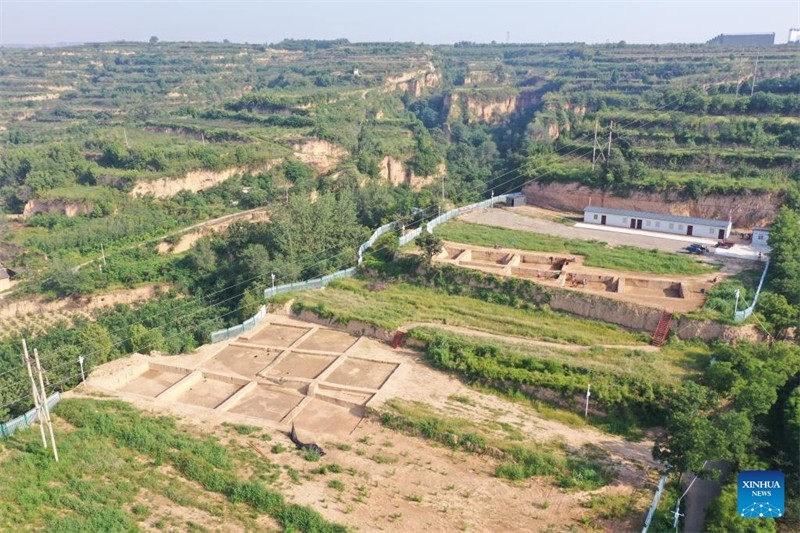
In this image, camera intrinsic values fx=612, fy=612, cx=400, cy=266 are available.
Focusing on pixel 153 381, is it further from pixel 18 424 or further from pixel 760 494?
pixel 760 494

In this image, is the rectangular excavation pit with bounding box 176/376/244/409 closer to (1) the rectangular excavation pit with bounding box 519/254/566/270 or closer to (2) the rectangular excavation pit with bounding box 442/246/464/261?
(2) the rectangular excavation pit with bounding box 442/246/464/261

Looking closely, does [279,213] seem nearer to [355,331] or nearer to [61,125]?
[355,331]

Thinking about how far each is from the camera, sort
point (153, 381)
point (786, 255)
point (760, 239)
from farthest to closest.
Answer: point (760, 239), point (786, 255), point (153, 381)

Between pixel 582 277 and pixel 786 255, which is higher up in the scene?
pixel 786 255

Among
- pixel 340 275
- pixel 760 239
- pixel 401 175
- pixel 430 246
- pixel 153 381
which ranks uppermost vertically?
pixel 430 246

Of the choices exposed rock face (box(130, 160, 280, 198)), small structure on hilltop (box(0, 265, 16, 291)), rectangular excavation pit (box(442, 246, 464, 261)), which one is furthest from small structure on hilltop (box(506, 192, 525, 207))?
small structure on hilltop (box(0, 265, 16, 291))

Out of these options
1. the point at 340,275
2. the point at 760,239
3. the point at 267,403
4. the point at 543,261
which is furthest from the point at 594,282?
the point at 267,403
